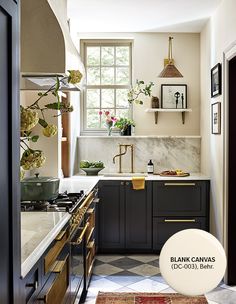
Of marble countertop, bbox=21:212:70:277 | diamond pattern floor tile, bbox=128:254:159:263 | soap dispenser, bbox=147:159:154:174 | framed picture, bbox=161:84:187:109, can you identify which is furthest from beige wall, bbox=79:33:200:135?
marble countertop, bbox=21:212:70:277

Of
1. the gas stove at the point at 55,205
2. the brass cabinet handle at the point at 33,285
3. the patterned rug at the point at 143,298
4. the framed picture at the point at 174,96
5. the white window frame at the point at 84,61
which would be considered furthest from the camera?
the white window frame at the point at 84,61

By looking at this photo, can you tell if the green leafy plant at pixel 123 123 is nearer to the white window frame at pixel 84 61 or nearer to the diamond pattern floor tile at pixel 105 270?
the white window frame at pixel 84 61

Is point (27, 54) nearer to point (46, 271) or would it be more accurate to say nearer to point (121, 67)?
point (46, 271)

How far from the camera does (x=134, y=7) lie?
4.34 m

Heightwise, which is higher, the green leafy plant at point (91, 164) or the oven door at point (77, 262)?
the green leafy plant at point (91, 164)

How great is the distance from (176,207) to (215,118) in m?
1.08

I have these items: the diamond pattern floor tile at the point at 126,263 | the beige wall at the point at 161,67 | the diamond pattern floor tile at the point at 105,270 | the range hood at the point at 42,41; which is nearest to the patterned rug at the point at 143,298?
the diamond pattern floor tile at the point at 105,270

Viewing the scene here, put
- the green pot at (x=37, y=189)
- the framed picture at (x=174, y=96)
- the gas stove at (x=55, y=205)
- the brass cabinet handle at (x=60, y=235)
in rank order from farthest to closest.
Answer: the framed picture at (x=174, y=96)
the green pot at (x=37, y=189)
the gas stove at (x=55, y=205)
the brass cabinet handle at (x=60, y=235)

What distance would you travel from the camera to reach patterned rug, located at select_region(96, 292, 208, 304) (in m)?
3.49

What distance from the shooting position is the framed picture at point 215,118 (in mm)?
4191

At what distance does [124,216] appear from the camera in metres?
4.80

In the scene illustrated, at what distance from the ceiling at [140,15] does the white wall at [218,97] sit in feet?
0.56

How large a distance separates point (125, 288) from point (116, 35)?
3137mm

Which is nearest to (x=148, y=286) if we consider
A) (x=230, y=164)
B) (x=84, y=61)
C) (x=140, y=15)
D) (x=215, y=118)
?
(x=230, y=164)
